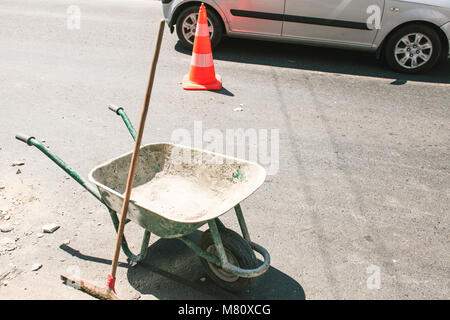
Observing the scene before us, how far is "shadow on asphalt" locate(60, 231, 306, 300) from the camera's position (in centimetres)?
319

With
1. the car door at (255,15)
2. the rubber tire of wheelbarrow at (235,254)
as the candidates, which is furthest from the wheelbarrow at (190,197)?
the car door at (255,15)

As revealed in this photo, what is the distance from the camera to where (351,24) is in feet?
23.3

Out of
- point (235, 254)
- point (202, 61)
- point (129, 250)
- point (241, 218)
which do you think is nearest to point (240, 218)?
point (241, 218)

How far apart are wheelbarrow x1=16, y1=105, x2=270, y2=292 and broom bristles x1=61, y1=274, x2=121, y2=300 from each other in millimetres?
372

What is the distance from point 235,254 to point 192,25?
18.3 feet

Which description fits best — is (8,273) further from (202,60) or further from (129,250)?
(202,60)

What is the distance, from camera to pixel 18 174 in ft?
14.5

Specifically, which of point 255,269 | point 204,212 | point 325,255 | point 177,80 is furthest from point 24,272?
point 177,80

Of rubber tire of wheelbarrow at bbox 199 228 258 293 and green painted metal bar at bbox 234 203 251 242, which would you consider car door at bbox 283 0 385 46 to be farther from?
rubber tire of wheelbarrow at bbox 199 228 258 293

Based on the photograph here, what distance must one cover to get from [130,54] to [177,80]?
1404mm

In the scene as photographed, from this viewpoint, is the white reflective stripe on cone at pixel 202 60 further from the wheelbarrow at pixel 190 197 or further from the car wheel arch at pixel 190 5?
the wheelbarrow at pixel 190 197

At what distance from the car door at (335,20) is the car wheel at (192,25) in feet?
3.83

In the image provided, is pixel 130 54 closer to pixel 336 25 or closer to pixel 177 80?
pixel 177 80

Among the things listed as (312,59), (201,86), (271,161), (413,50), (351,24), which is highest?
(351,24)
